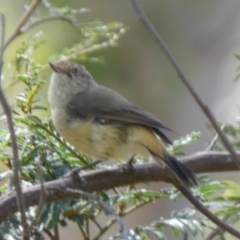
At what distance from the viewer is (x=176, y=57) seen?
23.2 ft

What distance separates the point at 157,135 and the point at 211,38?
15.7ft

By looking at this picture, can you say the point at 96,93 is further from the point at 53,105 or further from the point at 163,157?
the point at 163,157

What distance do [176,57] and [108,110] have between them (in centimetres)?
440

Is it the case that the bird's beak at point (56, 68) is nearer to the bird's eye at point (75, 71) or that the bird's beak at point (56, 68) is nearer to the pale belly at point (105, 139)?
the bird's eye at point (75, 71)

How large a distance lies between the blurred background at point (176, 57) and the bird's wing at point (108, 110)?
10.2ft

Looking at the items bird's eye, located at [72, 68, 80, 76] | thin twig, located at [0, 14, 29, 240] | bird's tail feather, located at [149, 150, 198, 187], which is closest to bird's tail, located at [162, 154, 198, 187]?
bird's tail feather, located at [149, 150, 198, 187]

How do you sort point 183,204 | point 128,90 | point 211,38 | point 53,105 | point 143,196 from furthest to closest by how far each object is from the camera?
1. point 211,38
2. point 128,90
3. point 183,204
4. point 53,105
5. point 143,196

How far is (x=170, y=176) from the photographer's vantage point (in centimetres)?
223

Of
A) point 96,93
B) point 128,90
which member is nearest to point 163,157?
point 96,93

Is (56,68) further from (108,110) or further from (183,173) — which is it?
(183,173)

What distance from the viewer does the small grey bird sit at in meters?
2.55

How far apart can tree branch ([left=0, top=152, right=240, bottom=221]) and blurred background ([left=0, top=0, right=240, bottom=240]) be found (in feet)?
12.1

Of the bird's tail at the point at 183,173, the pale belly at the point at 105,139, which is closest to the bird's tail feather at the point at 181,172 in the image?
the bird's tail at the point at 183,173

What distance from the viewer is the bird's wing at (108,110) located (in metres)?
2.60
